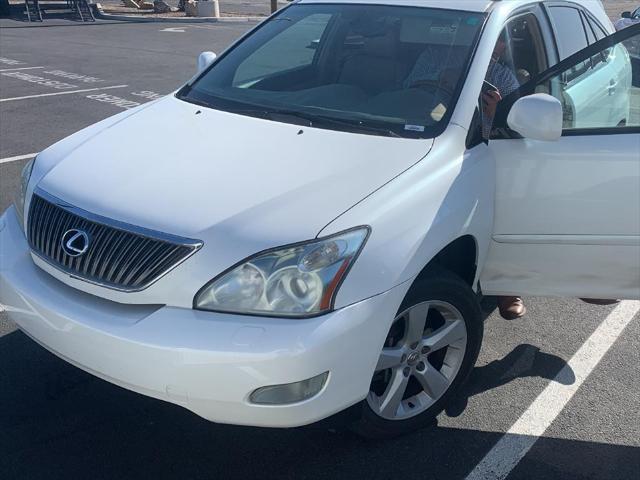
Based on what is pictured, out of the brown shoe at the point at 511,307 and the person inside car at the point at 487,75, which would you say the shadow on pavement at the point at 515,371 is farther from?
the person inside car at the point at 487,75

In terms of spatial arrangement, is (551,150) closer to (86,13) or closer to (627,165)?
(627,165)

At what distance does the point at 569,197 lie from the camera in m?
3.25

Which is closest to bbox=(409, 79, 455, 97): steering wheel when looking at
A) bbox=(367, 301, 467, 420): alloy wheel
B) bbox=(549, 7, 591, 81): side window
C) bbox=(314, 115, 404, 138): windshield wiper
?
bbox=(314, 115, 404, 138): windshield wiper

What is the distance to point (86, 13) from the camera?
22.6 metres

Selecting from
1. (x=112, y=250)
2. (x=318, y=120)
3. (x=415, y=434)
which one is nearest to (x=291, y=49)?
(x=318, y=120)

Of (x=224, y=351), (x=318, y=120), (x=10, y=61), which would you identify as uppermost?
(x=318, y=120)

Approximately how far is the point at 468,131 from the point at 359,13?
1219mm

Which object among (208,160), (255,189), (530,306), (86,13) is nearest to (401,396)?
(255,189)

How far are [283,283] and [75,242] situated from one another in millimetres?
826

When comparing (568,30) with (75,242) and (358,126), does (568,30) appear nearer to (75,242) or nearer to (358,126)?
(358,126)

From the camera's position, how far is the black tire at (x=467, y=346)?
2855 millimetres

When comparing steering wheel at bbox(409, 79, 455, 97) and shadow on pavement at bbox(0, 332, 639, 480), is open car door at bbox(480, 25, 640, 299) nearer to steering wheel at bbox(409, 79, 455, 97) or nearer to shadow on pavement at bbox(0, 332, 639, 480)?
steering wheel at bbox(409, 79, 455, 97)

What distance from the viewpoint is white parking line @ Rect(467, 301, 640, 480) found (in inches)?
117

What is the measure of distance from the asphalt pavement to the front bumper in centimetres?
48
